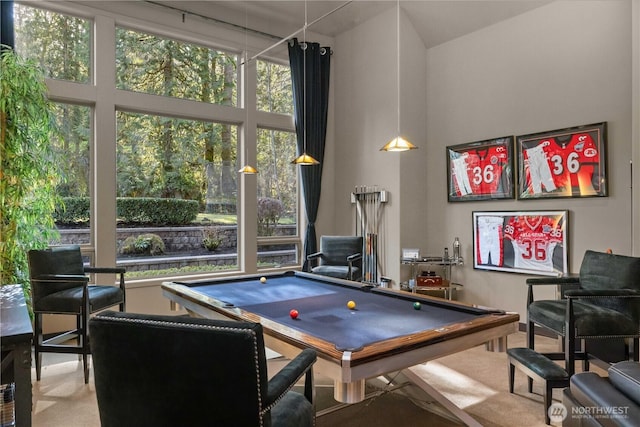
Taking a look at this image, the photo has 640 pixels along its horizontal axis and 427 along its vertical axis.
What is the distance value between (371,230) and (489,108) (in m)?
2.21

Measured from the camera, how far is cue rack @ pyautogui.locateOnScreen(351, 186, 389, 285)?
5.86 meters

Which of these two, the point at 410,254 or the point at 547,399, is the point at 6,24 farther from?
the point at 547,399

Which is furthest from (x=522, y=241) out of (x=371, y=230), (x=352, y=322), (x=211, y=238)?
(x=211, y=238)

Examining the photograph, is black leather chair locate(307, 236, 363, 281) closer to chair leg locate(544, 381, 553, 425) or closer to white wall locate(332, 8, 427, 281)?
white wall locate(332, 8, 427, 281)

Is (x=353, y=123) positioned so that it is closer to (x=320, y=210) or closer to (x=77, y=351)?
(x=320, y=210)

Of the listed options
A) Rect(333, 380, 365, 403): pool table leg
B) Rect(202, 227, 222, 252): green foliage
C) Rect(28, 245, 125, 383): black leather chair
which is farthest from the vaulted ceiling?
Rect(333, 380, 365, 403): pool table leg

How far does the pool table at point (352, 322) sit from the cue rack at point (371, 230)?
2293 mm

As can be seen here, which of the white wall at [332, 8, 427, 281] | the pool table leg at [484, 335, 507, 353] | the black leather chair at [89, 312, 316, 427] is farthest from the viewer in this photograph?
the white wall at [332, 8, 427, 281]

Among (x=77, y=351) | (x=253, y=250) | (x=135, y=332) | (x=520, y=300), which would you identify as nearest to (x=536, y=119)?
(x=520, y=300)

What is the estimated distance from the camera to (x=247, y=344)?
1.42 meters

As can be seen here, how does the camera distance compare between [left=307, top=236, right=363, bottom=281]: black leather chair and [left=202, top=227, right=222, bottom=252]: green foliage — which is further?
[left=202, top=227, right=222, bottom=252]: green foliage

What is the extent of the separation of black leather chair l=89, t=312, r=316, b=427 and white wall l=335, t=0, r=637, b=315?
4059 millimetres

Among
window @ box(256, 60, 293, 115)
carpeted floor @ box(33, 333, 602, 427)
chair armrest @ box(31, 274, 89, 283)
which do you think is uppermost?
window @ box(256, 60, 293, 115)

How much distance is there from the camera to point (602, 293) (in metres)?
2.96
